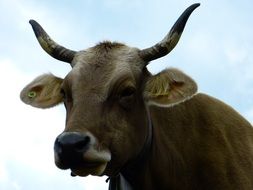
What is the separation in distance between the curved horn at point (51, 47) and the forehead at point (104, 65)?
0.83 feet

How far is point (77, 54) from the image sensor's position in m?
9.66

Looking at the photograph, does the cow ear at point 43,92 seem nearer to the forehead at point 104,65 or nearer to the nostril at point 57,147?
the forehead at point 104,65

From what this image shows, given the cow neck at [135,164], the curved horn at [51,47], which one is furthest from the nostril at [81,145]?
the curved horn at [51,47]

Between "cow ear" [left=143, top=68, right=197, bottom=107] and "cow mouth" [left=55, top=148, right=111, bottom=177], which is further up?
"cow ear" [left=143, top=68, right=197, bottom=107]

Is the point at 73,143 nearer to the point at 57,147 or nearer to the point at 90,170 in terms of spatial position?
the point at 57,147

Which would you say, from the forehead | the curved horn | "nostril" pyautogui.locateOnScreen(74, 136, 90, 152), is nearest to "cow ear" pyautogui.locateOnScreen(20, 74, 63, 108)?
the curved horn

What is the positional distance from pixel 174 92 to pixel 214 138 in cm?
134

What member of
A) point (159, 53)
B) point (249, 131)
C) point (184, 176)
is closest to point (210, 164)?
point (184, 176)

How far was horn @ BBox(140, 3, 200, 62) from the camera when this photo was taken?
368 inches

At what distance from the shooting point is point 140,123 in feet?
29.3

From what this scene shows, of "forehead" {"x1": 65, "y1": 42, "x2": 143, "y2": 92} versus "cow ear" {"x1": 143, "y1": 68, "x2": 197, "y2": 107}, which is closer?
"forehead" {"x1": 65, "y1": 42, "x2": 143, "y2": 92}

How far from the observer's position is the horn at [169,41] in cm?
935

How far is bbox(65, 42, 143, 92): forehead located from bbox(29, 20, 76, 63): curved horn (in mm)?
252

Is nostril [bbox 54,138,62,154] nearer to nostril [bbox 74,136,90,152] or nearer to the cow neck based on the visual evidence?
nostril [bbox 74,136,90,152]
